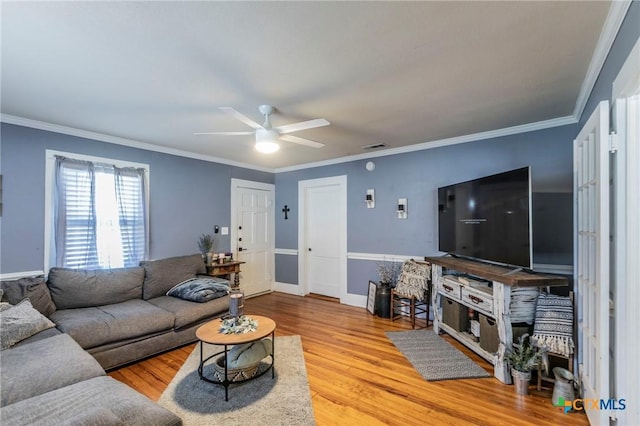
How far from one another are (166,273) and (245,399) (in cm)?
215

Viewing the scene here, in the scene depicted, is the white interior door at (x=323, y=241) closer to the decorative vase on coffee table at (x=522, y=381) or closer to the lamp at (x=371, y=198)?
the lamp at (x=371, y=198)

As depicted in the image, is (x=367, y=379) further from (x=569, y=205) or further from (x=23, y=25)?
(x=23, y=25)

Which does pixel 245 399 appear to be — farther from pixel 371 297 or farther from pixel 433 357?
Answer: pixel 371 297

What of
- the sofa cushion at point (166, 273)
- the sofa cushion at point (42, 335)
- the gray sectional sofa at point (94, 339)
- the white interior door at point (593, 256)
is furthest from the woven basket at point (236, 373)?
the white interior door at point (593, 256)

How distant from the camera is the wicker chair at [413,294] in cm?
374

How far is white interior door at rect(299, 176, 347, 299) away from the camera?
16.3ft

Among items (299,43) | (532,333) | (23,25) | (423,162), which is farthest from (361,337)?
(23,25)

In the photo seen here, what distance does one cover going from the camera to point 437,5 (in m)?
1.44

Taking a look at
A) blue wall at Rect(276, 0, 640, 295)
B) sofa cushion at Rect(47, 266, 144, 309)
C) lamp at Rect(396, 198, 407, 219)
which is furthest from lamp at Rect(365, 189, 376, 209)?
sofa cushion at Rect(47, 266, 144, 309)

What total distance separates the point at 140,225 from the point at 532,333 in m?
4.52

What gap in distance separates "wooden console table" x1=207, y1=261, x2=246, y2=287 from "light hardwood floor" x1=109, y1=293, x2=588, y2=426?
1.25m

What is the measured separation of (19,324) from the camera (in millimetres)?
2281

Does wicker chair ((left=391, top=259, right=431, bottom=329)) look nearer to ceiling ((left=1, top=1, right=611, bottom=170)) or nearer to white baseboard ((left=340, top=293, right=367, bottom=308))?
white baseboard ((left=340, top=293, right=367, bottom=308))

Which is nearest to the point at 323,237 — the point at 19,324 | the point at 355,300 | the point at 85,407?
the point at 355,300
